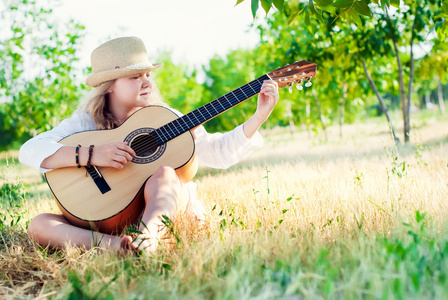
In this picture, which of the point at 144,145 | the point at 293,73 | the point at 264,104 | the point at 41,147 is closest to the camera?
the point at 41,147

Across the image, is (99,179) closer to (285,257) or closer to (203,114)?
(203,114)

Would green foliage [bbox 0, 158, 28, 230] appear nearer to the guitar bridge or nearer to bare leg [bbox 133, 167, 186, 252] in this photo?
the guitar bridge

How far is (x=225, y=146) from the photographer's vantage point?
3051mm

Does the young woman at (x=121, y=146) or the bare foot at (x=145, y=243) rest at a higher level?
the young woman at (x=121, y=146)

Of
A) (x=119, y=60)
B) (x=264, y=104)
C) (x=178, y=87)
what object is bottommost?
(x=264, y=104)

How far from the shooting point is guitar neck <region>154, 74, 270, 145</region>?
2760 mm

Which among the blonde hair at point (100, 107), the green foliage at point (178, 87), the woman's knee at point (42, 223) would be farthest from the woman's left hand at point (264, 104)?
the green foliage at point (178, 87)

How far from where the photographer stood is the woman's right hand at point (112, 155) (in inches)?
98.9

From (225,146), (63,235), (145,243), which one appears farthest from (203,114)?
(63,235)

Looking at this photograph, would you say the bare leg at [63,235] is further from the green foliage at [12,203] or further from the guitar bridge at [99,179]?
the green foliage at [12,203]

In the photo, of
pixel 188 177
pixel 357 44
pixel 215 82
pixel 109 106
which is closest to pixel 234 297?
pixel 188 177

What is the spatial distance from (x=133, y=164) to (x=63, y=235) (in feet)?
2.06

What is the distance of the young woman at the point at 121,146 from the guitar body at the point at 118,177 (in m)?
0.08

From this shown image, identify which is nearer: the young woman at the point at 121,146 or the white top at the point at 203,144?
the young woman at the point at 121,146
